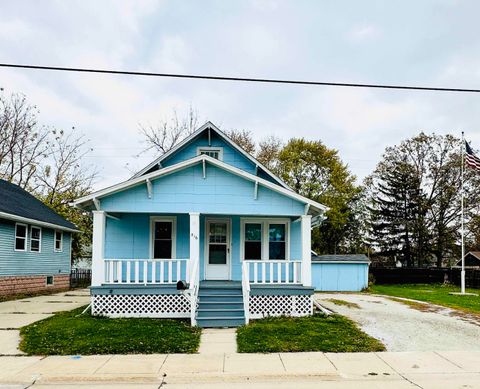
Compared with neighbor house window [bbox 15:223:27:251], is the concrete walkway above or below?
below

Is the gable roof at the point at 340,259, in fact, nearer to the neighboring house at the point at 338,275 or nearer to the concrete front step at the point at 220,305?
the neighboring house at the point at 338,275

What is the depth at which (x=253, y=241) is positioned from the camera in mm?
14523

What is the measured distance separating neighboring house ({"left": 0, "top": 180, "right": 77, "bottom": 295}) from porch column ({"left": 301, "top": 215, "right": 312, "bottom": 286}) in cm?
1211

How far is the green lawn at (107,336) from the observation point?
868cm

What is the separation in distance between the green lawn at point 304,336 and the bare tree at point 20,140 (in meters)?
26.2

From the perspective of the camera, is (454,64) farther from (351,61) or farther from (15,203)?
(15,203)

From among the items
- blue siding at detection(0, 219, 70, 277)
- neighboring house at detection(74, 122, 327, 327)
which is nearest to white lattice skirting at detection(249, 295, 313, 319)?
neighboring house at detection(74, 122, 327, 327)

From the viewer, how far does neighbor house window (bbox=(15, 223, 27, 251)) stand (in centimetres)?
1939

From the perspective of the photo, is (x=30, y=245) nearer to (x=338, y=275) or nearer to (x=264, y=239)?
(x=264, y=239)

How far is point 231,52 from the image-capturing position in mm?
11953

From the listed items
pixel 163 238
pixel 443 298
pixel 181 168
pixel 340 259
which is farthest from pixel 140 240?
pixel 443 298

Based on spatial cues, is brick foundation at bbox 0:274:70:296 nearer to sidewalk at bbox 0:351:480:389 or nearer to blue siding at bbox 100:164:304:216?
blue siding at bbox 100:164:304:216

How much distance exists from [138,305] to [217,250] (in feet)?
11.4

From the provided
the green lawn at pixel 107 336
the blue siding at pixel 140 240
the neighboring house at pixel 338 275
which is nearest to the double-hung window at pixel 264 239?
the blue siding at pixel 140 240
